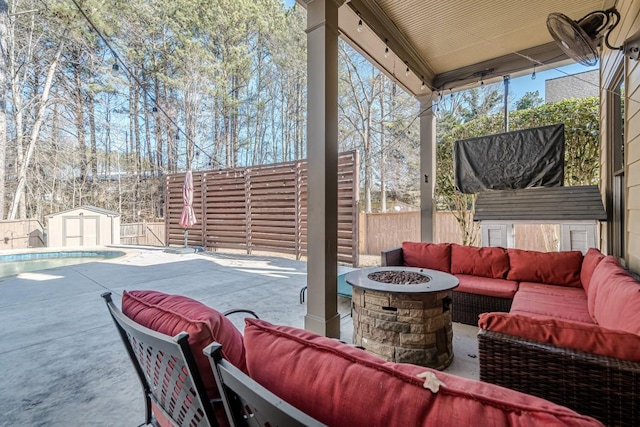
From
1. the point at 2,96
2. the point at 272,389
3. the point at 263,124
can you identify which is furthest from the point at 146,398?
the point at 263,124

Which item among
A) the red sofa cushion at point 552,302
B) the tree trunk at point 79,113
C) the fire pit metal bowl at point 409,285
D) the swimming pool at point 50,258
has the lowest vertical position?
the swimming pool at point 50,258

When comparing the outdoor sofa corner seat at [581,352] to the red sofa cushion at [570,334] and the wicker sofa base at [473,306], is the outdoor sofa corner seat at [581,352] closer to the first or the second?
the red sofa cushion at [570,334]

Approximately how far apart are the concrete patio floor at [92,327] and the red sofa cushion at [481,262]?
70 centimetres

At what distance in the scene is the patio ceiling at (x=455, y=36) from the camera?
10.6 ft

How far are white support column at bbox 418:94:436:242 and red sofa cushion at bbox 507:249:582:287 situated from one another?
6.31 ft

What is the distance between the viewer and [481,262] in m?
3.34

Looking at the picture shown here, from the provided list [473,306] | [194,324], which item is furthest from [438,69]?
[194,324]

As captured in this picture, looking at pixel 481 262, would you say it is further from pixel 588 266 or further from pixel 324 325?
pixel 324 325

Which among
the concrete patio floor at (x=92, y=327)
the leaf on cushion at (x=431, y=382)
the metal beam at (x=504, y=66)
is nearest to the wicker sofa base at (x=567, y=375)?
the leaf on cushion at (x=431, y=382)

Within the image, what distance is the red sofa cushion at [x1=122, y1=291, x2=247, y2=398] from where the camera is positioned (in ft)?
2.53

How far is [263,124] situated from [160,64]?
443 centimetres

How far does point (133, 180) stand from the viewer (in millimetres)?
12805

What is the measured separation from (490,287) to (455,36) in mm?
3155

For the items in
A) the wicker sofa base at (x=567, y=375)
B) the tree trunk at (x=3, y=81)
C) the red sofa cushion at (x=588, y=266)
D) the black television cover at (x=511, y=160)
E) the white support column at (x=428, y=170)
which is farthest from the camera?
the tree trunk at (x=3, y=81)
